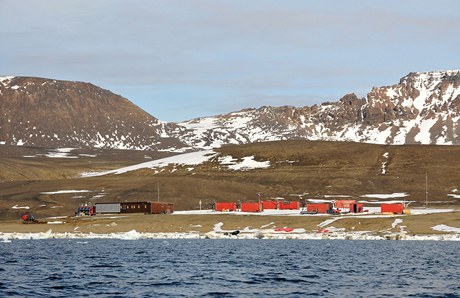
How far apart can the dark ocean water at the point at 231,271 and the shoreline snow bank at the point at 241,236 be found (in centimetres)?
1521

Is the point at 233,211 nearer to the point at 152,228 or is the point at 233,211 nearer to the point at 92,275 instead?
the point at 152,228

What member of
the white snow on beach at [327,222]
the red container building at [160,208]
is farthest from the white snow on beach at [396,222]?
the red container building at [160,208]

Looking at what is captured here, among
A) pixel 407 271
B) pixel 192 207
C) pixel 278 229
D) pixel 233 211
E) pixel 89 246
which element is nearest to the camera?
pixel 407 271

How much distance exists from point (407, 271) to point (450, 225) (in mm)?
62815

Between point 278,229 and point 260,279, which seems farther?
point 278,229

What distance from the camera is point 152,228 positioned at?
148 meters

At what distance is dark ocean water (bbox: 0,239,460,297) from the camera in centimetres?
5506

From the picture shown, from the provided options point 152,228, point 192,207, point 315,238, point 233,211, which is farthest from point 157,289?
point 192,207

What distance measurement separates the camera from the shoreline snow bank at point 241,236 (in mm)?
120312

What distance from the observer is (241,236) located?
130375mm

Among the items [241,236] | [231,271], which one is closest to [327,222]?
[241,236]

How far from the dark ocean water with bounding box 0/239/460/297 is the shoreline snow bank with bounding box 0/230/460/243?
49.9 ft

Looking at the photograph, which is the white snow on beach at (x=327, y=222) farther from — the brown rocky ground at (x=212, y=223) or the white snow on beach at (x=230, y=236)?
the white snow on beach at (x=230, y=236)

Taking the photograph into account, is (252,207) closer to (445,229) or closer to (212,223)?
(212,223)
